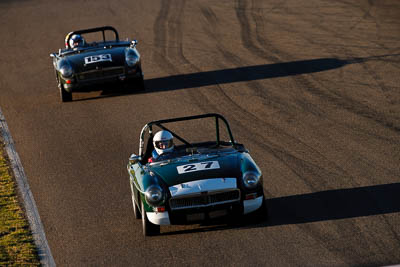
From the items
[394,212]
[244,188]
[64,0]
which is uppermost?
[244,188]

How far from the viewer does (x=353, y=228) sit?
9.06 m

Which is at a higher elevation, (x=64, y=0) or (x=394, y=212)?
(x=394, y=212)

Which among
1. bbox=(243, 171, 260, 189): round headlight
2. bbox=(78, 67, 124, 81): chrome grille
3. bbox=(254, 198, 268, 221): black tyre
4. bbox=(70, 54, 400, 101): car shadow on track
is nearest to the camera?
bbox=(243, 171, 260, 189): round headlight

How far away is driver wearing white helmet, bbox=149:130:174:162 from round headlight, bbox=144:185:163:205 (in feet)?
3.62

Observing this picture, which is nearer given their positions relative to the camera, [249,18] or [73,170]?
[73,170]

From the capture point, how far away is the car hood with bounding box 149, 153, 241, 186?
9258 millimetres

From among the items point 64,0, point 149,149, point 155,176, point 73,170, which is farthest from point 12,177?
Answer: point 64,0

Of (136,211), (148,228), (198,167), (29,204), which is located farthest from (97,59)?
(148,228)

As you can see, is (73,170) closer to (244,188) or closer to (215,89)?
(244,188)

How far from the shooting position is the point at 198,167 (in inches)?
373

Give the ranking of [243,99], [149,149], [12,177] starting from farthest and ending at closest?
[243,99] → [12,177] → [149,149]

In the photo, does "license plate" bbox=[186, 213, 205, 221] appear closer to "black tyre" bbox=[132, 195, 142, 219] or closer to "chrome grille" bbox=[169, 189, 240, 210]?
"chrome grille" bbox=[169, 189, 240, 210]

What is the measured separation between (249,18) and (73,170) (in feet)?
48.9

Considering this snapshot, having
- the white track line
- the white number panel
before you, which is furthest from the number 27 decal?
the white number panel
